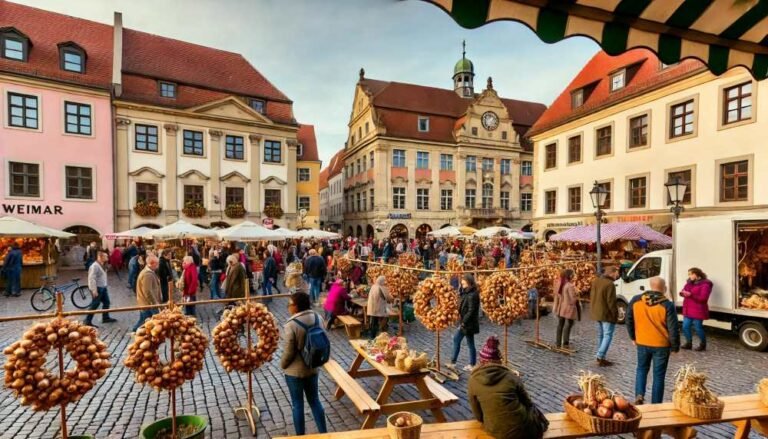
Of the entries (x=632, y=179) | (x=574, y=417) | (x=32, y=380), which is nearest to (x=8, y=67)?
(x=32, y=380)

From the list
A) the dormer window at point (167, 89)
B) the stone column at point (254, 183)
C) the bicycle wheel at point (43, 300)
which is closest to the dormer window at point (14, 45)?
the dormer window at point (167, 89)

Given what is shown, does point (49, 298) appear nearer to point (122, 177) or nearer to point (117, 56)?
point (122, 177)

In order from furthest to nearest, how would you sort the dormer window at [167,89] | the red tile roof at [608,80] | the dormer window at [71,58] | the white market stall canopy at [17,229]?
the dormer window at [167,89]
the dormer window at [71,58]
the red tile roof at [608,80]
the white market stall canopy at [17,229]

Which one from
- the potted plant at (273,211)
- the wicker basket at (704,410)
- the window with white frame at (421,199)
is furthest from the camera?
the window with white frame at (421,199)

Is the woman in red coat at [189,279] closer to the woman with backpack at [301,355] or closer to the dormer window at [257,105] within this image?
the woman with backpack at [301,355]

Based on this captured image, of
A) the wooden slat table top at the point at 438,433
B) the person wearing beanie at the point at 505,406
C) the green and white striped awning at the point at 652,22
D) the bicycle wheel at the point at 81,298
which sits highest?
the green and white striped awning at the point at 652,22

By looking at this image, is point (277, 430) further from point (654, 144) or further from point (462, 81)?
point (462, 81)

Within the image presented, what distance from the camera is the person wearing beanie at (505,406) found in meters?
3.46

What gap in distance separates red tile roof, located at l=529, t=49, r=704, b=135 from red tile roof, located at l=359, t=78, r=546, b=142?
13185 mm

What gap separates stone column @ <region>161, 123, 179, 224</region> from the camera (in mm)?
26516

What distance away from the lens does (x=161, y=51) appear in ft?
96.8

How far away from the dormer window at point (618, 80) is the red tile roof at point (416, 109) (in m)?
18.2

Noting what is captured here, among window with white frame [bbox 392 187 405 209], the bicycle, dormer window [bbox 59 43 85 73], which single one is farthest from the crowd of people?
window with white frame [bbox 392 187 405 209]

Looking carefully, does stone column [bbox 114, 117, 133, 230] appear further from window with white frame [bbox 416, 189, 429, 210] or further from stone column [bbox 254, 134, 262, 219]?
window with white frame [bbox 416, 189, 429, 210]
